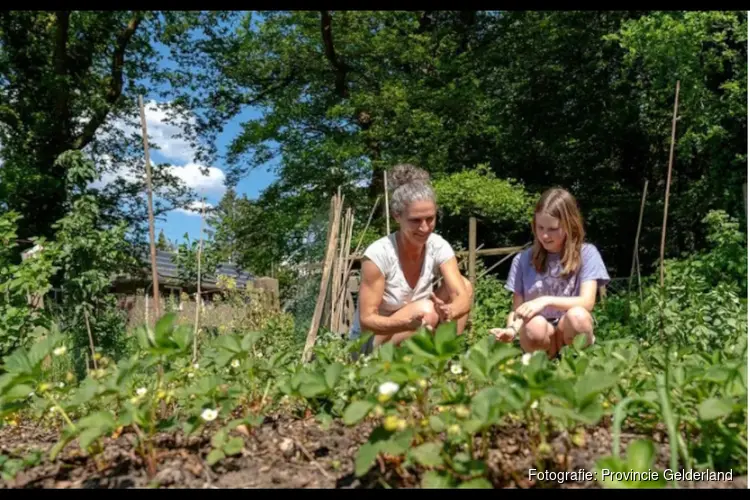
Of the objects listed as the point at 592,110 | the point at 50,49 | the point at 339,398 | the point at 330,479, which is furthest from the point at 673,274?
the point at 50,49

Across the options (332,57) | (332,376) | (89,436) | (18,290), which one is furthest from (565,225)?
(332,57)

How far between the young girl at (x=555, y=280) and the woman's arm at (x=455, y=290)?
202 mm

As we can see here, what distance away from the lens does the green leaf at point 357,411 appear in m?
1.01

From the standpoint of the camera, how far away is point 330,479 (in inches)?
44.3

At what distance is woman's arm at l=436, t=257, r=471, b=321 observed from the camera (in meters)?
2.59

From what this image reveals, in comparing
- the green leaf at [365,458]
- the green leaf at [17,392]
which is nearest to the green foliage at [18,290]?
the green leaf at [17,392]

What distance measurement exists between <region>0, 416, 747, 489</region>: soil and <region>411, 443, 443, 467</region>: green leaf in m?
0.11

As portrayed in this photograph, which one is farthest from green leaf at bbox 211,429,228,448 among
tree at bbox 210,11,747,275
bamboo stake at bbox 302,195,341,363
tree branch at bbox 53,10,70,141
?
tree branch at bbox 53,10,70,141

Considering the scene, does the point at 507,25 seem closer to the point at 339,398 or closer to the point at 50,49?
the point at 50,49

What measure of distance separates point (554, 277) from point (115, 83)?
11121 mm

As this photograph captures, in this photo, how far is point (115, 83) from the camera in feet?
38.7

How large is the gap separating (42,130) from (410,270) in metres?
10.1

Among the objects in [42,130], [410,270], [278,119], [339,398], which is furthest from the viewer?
[278,119]

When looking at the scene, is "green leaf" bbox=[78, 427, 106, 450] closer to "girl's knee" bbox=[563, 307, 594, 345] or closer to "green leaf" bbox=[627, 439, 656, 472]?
"green leaf" bbox=[627, 439, 656, 472]
